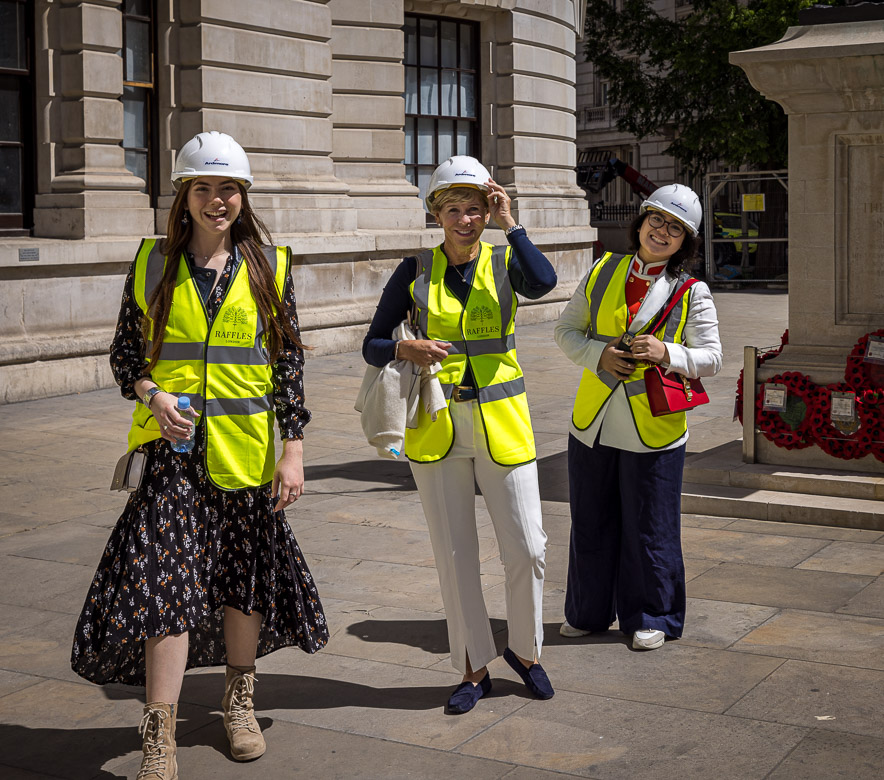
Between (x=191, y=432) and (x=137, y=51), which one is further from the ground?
(x=137, y=51)

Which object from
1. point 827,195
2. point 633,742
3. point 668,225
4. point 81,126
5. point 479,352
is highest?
point 81,126

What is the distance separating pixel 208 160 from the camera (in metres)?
4.01

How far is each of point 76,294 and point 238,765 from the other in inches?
373

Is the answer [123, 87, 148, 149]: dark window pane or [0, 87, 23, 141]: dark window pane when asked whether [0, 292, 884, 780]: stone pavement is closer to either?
[0, 87, 23, 141]: dark window pane

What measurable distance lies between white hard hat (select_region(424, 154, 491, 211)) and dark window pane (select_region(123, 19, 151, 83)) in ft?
34.9

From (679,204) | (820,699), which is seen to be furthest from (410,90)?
(820,699)

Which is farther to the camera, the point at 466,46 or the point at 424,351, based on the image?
the point at 466,46

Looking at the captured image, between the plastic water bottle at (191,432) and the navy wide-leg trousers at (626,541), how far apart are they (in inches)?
75.1

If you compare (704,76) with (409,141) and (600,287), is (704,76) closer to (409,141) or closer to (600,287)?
(409,141)

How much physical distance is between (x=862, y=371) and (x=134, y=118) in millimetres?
9378

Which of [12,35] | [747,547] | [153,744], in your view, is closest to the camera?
[153,744]

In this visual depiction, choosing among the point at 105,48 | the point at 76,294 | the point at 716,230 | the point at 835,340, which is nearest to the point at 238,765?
the point at 835,340

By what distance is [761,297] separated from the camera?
2444 centimetres

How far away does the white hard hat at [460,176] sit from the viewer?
4359 mm
